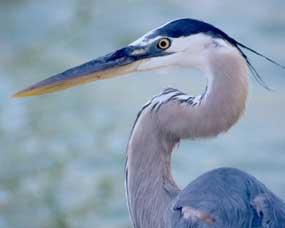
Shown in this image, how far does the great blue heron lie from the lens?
367 cm

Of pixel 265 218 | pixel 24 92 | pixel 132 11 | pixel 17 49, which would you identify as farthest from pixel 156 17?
pixel 265 218

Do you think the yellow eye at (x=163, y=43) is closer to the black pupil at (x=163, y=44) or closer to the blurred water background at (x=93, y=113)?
the black pupil at (x=163, y=44)

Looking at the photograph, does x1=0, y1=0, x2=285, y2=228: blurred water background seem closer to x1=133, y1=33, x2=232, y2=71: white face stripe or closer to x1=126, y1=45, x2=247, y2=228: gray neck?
x1=126, y1=45, x2=247, y2=228: gray neck

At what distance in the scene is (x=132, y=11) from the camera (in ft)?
25.3

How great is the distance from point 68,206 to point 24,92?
1844mm

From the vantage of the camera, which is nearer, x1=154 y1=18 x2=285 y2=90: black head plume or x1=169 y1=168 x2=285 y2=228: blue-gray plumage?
x1=169 y1=168 x2=285 y2=228: blue-gray plumage

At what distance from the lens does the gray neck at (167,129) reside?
3.78 metres

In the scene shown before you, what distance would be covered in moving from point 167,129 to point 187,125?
0.23 feet

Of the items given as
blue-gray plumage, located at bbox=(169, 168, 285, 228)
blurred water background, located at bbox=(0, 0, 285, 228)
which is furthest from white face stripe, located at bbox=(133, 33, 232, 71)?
blurred water background, located at bbox=(0, 0, 285, 228)

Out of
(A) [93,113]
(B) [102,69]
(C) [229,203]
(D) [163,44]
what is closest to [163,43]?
(D) [163,44]

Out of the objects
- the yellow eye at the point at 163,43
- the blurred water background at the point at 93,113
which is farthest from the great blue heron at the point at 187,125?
the blurred water background at the point at 93,113

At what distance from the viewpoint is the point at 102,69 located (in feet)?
12.8

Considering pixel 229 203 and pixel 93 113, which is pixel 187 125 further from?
pixel 93 113

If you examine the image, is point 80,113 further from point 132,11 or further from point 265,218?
point 265,218
